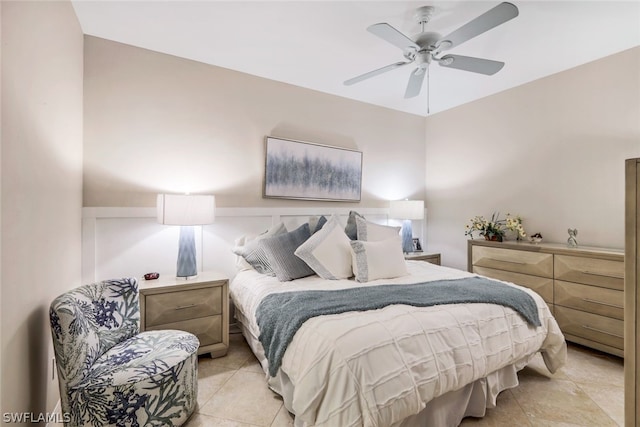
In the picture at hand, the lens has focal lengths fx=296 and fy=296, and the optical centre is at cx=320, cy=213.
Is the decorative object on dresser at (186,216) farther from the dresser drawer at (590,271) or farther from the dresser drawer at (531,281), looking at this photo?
the dresser drawer at (590,271)

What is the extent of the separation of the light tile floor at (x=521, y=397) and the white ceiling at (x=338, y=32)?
2694 mm

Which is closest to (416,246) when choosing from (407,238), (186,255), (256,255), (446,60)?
(407,238)

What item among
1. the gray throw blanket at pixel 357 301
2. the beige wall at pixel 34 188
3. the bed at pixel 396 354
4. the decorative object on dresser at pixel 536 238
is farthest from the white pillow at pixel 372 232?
the beige wall at pixel 34 188

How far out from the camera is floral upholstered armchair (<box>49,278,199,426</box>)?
1.40 metres

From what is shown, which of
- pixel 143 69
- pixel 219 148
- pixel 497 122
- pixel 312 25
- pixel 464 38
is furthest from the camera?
pixel 497 122

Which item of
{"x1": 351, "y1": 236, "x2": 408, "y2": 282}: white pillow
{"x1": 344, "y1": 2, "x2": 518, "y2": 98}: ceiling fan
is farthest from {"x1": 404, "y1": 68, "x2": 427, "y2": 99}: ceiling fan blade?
{"x1": 351, "y1": 236, "x2": 408, "y2": 282}: white pillow

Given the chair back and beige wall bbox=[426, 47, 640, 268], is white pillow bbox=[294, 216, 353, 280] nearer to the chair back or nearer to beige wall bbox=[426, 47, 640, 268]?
the chair back

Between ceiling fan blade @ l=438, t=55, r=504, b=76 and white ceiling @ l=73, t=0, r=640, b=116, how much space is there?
1.01 feet

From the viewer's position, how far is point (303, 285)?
2.33 meters

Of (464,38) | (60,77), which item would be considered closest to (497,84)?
(464,38)

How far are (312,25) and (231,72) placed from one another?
45.2 inches

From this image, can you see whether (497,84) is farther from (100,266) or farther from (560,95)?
(100,266)

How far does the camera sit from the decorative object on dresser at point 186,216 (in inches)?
95.0

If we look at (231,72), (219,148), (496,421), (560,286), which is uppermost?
(231,72)
